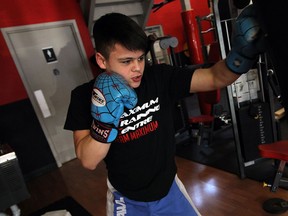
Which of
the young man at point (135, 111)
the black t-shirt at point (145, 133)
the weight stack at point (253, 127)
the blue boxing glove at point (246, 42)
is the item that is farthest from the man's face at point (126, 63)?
the weight stack at point (253, 127)

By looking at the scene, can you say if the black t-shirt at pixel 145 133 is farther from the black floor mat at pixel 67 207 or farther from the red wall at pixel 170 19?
the red wall at pixel 170 19

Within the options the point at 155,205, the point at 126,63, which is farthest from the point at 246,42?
the point at 155,205

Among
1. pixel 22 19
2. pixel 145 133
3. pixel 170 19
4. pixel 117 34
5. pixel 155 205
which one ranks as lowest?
pixel 155 205

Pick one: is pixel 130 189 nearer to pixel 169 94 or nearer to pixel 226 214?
pixel 169 94

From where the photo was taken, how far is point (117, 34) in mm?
853

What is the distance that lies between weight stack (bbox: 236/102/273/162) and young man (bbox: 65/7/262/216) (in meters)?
1.25

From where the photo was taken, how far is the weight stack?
2.10m

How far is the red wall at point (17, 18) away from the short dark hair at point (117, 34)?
2642 mm

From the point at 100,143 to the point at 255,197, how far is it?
1.62 meters

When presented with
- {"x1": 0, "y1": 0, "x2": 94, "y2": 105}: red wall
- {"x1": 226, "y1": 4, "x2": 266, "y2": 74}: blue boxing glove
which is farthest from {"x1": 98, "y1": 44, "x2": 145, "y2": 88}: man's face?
{"x1": 0, "y1": 0, "x2": 94, "y2": 105}: red wall

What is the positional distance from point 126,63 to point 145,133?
0.31 meters

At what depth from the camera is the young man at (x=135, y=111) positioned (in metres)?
0.82

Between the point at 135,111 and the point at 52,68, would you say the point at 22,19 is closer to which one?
the point at 52,68

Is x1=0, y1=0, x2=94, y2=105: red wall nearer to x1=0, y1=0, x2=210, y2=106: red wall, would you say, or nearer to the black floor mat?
x1=0, y1=0, x2=210, y2=106: red wall
